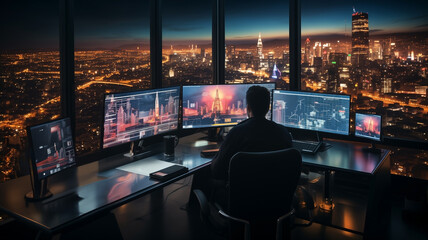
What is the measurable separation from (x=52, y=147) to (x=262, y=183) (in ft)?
4.04

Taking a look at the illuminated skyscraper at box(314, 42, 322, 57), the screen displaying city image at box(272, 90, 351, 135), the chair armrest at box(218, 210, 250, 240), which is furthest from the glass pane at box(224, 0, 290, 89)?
the chair armrest at box(218, 210, 250, 240)

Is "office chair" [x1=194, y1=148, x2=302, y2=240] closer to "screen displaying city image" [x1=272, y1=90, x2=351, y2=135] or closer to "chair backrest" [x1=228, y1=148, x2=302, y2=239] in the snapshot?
"chair backrest" [x1=228, y1=148, x2=302, y2=239]

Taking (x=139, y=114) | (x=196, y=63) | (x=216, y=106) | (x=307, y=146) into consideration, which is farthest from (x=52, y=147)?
(x=196, y=63)

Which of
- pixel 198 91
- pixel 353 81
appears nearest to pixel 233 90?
pixel 198 91

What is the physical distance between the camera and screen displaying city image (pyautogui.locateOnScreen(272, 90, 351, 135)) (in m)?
3.28

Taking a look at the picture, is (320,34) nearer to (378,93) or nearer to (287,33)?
(287,33)

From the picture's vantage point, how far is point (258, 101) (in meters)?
2.34

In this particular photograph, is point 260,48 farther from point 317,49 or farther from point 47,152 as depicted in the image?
point 47,152

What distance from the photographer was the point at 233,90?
3.60 metres

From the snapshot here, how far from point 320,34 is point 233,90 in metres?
1.44

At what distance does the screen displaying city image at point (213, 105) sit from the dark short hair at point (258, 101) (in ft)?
3.71

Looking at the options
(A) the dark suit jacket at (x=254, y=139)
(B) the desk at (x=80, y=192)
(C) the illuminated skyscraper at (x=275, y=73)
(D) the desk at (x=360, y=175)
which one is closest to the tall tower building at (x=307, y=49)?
(C) the illuminated skyscraper at (x=275, y=73)

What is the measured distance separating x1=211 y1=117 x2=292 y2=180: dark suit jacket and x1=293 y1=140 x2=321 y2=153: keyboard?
0.97 meters

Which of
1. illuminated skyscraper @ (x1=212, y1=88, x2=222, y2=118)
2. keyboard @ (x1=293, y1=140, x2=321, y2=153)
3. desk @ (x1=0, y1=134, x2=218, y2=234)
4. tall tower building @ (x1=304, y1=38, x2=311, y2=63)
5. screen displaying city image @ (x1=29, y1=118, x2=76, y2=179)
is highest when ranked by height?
tall tower building @ (x1=304, y1=38, x2=311, y2=63)
